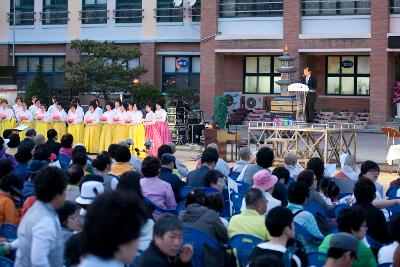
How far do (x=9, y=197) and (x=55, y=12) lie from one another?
36041mm

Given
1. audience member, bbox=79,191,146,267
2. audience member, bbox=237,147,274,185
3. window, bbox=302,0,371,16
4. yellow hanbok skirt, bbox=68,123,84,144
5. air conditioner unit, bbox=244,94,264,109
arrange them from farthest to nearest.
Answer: air conditioner unit, bbox=244,94,264,109 → window, bbox=302,0,371,16 → yellow hanbok skirt, bbox=68,123,84,144 → audience member, bbox=237,147,274,185 → audience member, bbox=79,191,146,267

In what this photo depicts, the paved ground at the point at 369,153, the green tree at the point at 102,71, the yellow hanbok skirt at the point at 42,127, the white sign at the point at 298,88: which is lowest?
the paved ground at the point at 369,153

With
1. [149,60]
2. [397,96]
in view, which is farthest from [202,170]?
[149,60]

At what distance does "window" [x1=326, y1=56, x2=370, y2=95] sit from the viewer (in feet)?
121

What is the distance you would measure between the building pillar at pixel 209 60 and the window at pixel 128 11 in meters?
4.70

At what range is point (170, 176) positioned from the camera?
34.8ft

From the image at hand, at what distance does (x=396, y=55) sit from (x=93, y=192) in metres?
29.5

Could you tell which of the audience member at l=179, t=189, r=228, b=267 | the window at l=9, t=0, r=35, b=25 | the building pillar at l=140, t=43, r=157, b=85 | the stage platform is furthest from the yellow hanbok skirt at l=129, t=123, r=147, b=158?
the window at l=9, t=0, r=35, b=25

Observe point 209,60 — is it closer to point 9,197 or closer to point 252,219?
point 9,197

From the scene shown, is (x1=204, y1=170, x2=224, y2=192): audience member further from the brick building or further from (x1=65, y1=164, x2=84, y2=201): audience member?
the brick building

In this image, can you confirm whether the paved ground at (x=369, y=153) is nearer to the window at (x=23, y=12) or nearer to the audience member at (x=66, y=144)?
the audience member at (x=66, y=144)

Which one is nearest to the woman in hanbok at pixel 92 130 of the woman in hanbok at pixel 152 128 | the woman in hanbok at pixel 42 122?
the woman in hanbok at pixel 42 122

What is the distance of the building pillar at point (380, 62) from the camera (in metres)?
33.4

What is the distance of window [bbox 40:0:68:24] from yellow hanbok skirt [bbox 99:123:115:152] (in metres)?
19.8
